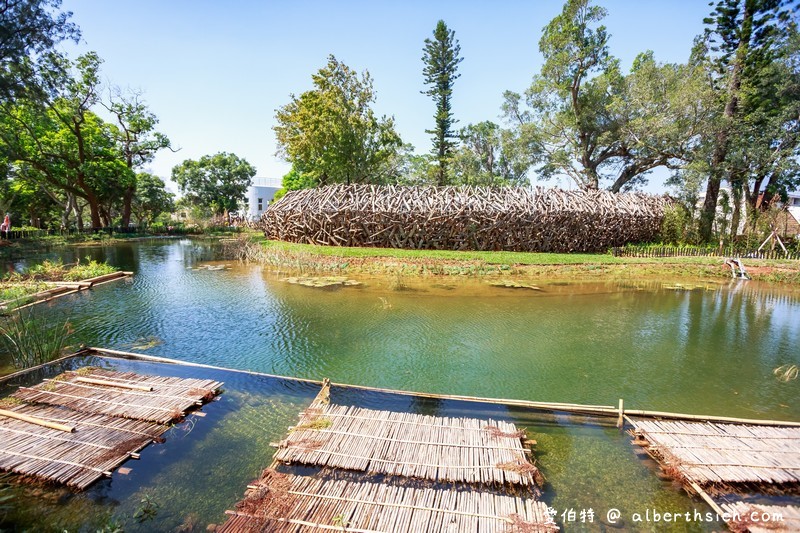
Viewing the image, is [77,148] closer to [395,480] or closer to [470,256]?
[470,256]

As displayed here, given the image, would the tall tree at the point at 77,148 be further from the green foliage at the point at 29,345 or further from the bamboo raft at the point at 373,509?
the bamboo raft at the point at 373,509

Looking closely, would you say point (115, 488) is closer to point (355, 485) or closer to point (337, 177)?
point (355, 485)

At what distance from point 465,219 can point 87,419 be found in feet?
55.8

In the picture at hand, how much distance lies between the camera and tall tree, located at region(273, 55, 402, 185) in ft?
83.8

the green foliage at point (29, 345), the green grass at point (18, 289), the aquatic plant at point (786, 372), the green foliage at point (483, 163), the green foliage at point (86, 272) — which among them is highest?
the green foliage at point (483, 163)

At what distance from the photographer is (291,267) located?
16.6 meters

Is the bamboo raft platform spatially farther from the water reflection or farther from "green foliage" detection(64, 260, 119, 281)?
"green foliage" detection(64, 260, 119, 281)

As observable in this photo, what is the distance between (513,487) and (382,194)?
57.9 feet

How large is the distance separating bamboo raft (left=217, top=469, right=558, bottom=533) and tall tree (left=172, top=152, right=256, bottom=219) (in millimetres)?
43544

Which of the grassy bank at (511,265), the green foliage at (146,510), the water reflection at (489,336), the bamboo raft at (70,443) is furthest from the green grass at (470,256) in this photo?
the green foliage at (146,510)

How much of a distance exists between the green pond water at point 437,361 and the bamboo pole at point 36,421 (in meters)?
0.61

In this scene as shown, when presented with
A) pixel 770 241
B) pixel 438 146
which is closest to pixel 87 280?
pixel 438 146

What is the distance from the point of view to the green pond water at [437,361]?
3.84 metres

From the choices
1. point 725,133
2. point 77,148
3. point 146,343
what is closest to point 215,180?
point 77,148
